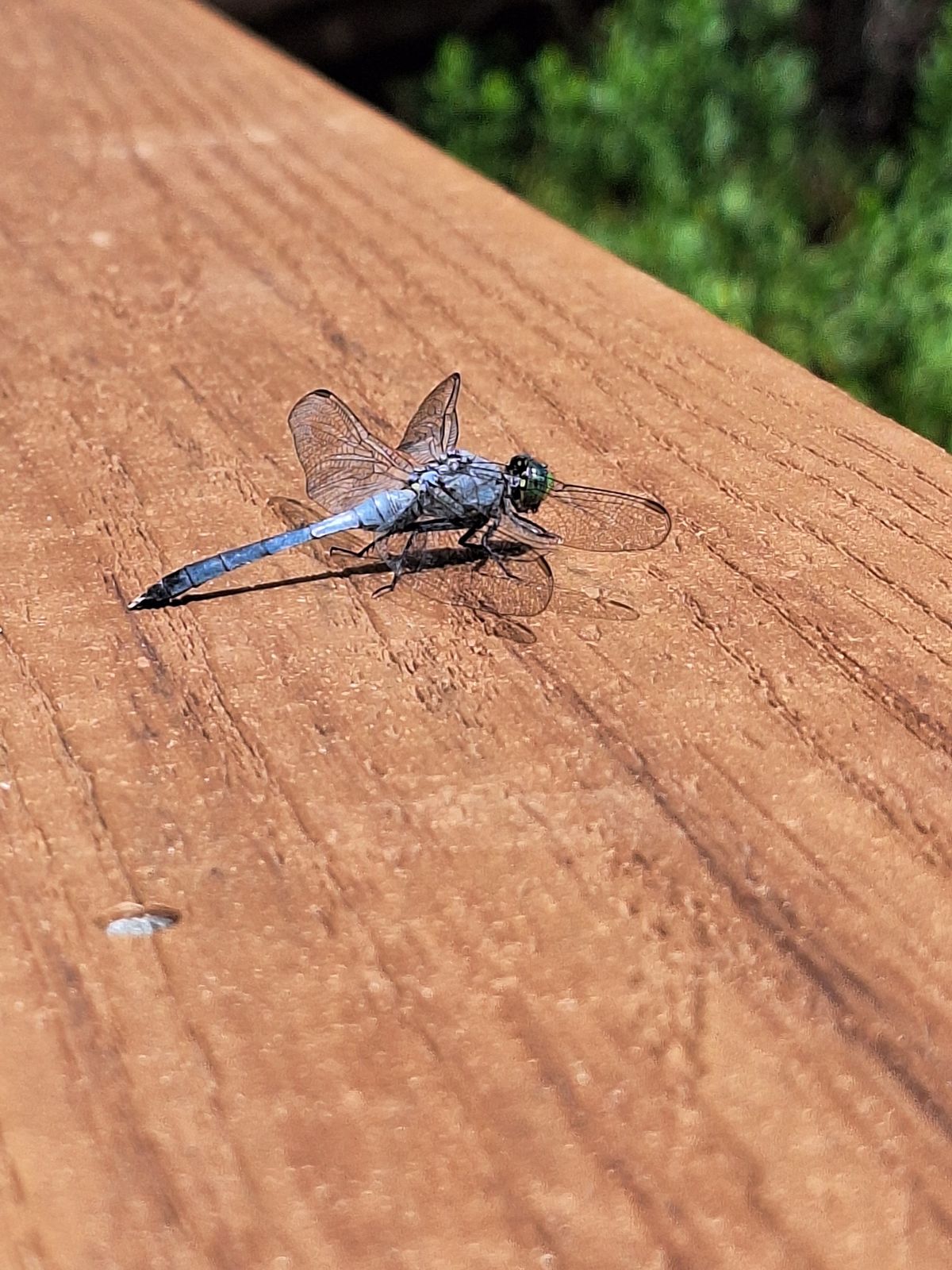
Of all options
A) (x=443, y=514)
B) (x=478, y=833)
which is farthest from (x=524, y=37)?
(x=478, y=833)

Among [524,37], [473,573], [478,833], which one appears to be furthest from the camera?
[524,37]

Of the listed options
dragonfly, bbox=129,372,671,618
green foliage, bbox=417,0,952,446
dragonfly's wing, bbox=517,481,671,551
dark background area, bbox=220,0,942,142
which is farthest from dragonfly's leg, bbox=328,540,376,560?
dark background area, bbox=220,0,942,142

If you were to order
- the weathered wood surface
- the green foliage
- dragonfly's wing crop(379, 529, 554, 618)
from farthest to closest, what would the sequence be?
the green foliage → dragonfly's wing crop(379, 529, 554, 618) → the weathered wood surface

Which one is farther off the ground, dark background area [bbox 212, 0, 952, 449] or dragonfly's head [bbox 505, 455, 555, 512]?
dragonfly's head [bbox 505, 455, 555, 512]

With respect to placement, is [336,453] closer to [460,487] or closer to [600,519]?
[460,487]

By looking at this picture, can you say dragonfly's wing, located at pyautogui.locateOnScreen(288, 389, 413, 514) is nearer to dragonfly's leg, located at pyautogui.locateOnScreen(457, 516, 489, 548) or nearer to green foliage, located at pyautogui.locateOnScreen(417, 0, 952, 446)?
dragonfly's leg, located at pyautogui.locateOnScreen(457, 516, 489, 548)

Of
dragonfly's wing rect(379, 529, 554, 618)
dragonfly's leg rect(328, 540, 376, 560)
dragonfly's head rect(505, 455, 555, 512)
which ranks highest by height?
dragonfly's head rect(505, 455, 555, 512)
